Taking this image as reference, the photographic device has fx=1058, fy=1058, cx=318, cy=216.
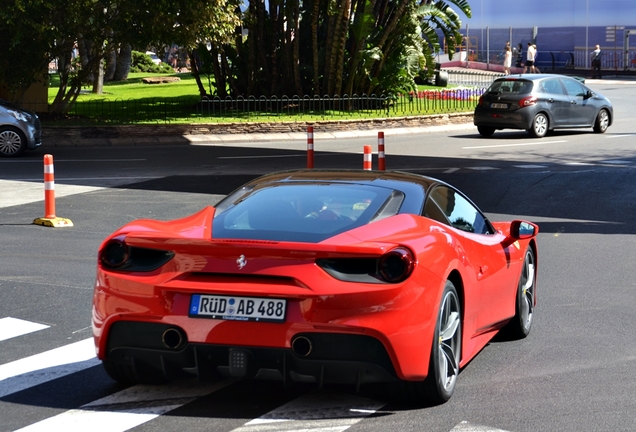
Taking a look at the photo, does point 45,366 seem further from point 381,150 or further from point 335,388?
point 381,150

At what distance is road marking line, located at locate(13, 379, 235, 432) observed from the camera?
5.36m

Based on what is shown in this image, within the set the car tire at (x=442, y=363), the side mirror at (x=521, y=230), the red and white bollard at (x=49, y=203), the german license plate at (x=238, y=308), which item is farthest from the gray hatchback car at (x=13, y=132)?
the german license plate at (x=238, y=308)

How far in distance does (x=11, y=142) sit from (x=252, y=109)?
10265mm

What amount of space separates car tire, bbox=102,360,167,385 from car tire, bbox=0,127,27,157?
1788 centimetres

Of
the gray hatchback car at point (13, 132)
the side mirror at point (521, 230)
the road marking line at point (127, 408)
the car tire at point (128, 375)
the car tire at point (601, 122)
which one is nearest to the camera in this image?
the road marking line at point (127, 408)

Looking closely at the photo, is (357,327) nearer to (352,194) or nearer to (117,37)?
(352,194)

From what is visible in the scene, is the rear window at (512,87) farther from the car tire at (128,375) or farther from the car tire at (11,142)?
the car tire at (128,375)

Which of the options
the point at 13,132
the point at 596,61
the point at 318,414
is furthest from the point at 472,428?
the point at 596,61

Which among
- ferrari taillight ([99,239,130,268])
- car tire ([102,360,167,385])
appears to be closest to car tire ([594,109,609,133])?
car tire ([102,360,167,385])

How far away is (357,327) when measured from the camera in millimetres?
5242

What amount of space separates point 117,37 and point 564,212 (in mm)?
17034

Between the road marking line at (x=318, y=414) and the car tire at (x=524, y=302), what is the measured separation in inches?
74.7

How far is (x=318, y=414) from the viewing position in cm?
556

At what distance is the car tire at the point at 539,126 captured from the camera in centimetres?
2694
